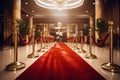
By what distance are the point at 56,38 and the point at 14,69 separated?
96.4ft

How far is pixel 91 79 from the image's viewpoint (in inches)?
108

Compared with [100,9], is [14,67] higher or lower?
lower

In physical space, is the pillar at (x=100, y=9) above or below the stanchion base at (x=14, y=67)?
above

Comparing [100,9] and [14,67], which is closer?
[14,67]

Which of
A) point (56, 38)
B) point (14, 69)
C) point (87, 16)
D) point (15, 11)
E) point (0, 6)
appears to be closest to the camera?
point (14, 69)

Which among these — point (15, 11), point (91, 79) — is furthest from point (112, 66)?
point (15, 11)

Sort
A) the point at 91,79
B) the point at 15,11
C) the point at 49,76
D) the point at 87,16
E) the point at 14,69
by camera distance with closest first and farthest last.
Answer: the point at 91,79, the point at 49,76, the point at 14,69, the point at 15,11, the point at 87,16

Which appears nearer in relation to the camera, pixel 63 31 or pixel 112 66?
pixel 112 66

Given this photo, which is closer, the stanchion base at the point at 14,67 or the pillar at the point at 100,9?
the stanchion base at the point at 14,67

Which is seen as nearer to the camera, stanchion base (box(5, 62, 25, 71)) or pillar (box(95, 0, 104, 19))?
stanchion base (box(5, 62, 25, 71))

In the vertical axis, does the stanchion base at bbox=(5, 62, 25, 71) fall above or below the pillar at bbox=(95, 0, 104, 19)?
below

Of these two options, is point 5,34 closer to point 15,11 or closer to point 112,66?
point 15,11

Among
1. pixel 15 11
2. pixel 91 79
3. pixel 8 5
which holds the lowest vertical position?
pixel 91 79

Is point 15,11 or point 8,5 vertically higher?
point 8,5
